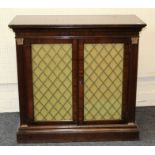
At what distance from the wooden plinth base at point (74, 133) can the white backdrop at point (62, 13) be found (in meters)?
0.65

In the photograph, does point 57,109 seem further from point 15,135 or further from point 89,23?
point 89,23

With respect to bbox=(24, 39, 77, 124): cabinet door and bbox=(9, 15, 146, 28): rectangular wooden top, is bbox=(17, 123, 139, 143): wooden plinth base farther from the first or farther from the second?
bbox=(9, 15, 146, 28): rectangular wooden top

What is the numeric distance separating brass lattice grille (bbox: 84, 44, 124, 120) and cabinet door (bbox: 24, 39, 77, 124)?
0.33ft

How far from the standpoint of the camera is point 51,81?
2107 mm

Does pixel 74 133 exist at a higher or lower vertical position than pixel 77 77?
lower

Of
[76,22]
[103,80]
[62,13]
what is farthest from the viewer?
[62,13]

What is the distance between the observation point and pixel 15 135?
7.56 feet

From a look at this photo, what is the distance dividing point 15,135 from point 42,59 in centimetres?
66

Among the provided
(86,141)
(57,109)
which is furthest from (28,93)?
(86,141)

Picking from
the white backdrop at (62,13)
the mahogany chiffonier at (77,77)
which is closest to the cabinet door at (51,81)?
the mahogany chiffonier at (77,77)

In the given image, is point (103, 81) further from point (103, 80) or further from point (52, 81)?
point (52, 81)

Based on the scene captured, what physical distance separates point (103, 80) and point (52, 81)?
1.18ft

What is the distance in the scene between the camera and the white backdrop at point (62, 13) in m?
2.55

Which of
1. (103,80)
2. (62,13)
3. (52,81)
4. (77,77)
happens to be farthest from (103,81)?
(62,13)
